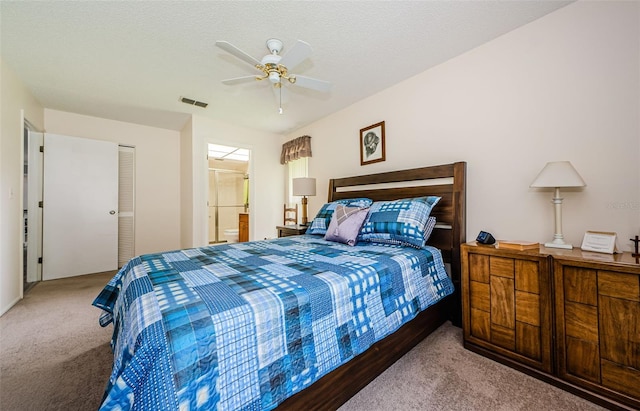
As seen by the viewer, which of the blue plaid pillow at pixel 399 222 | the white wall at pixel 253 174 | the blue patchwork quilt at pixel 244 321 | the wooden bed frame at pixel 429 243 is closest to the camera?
the blue patchwork quilt at pixel 244 321

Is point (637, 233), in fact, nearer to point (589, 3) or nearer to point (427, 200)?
point (427, 200)

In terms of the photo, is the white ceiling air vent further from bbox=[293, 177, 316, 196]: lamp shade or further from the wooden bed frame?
the wooden bed frame

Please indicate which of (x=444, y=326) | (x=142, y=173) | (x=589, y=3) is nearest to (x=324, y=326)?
(x=444, y=326)

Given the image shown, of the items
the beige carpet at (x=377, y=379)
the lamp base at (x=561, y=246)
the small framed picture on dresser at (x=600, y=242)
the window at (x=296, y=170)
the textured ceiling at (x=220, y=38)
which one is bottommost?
the beige carpet at (x=377, y=379)

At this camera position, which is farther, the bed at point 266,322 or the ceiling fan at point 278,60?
the ceiling fan at point 278,60

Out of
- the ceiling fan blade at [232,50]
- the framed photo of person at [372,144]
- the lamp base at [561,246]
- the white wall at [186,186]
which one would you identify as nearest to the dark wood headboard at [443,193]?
the framed photo of person at [372,144]

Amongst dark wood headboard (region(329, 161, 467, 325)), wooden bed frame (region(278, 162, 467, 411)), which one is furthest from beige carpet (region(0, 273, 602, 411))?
dark wood headboard (region(329, 161, 467, 325))

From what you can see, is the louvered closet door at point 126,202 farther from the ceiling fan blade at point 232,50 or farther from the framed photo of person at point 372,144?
the framed photo of person at point 372,144

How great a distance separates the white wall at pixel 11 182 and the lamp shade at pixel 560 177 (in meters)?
4.78

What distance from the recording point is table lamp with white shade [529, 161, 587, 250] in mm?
1599

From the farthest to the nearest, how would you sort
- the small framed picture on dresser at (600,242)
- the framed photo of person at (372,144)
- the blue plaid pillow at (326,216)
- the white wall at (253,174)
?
1. the white wall at (253,174)
2. the framed photo of person at (372,144)
3. the blue plaid pillow at (326,216)
4. the small framed picture on dresser at (600,242)

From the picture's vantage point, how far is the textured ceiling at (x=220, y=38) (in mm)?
1810

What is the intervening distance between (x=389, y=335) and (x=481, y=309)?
77cm

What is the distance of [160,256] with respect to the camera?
1810mm
